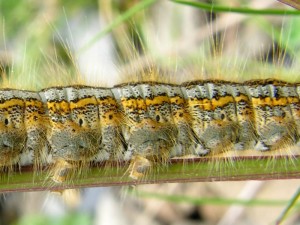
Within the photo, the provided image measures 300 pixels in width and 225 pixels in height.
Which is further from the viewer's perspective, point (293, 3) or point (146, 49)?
point (146, 49)

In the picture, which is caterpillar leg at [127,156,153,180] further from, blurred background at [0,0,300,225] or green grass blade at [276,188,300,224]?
blurred background at [0,0,300,225]

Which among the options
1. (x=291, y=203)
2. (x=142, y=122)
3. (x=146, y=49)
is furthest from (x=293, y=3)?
(x=146, y=49)

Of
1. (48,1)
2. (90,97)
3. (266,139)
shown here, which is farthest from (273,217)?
(48,1)

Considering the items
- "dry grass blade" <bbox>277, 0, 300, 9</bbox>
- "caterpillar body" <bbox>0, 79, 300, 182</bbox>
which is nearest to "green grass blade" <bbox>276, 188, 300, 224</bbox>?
"caterpillar body" <bbox>0, 79, 300, 182</bbox>

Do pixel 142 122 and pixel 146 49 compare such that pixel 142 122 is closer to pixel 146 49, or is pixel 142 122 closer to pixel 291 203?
pixel 291 203

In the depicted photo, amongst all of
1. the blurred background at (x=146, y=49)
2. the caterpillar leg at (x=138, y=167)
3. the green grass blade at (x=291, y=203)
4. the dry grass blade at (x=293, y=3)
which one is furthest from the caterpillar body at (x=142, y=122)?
the blurred background at (x=146, y=49)

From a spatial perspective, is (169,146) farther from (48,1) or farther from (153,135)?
(48,1)

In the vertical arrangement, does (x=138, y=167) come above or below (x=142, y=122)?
below

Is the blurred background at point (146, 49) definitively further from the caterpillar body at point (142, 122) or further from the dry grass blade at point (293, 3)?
the dry grass blade at point (293, 3)

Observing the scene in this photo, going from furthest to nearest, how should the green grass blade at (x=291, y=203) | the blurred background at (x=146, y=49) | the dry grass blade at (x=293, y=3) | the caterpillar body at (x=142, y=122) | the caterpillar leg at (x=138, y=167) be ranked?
the blurred background at (x=146, y=49), the caterpillar body at (x=142, y=122), the caterpillar leg at (x=138, y=167), the green grass blade at (x=291, y=203), the dry grass blade at (x=293, y=3)
